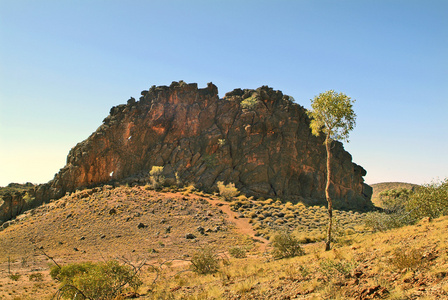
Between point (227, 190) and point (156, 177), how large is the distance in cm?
1455

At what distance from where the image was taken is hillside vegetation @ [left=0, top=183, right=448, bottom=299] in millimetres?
10219

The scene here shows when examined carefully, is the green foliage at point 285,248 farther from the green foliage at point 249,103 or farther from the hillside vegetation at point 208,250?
the green foliage at point 249,103

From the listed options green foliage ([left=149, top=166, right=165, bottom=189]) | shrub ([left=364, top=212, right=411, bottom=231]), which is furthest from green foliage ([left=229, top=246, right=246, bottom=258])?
green foliage ([left=149, top=166, right=165, bottom=189])

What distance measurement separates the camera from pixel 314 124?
21250 mm

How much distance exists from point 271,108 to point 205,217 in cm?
3212

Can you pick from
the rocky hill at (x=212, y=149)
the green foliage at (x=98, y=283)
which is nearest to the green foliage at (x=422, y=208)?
the green foliage at (x=98, y=283)

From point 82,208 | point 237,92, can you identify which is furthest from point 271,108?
point 82,208

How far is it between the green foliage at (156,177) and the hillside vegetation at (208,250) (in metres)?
2.24

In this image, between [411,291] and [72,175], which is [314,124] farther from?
[72,175]

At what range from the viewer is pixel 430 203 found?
2141 cm

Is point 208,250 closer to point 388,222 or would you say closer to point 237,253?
point 237,253

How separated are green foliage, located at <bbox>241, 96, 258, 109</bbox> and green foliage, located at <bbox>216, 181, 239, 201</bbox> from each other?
18.8 meters

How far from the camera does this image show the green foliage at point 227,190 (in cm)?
5288

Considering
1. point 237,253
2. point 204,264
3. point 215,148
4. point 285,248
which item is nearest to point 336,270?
point 285,248
